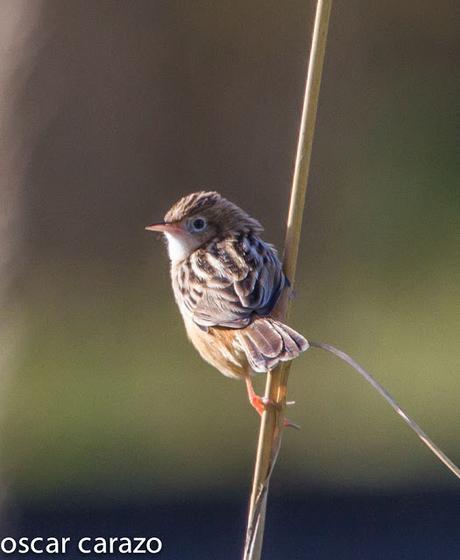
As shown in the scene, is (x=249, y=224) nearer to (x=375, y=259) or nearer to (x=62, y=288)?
(x=62, y=288)

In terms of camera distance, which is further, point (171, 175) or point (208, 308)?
point (171, 175)

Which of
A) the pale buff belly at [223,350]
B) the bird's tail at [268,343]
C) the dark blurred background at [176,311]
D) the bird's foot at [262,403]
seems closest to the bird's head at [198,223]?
the pale buff belly at [223,350]

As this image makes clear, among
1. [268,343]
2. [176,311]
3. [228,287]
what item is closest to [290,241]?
[268,343]

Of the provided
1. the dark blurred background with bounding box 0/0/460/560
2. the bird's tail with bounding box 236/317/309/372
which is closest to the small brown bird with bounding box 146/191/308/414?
the bird's tail with bounding box 236/317/309/372

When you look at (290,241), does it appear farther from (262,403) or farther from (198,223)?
(198,223)

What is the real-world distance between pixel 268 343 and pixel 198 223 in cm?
93

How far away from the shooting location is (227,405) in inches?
354

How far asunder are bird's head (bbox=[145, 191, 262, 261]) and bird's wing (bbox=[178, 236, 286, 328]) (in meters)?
0.07

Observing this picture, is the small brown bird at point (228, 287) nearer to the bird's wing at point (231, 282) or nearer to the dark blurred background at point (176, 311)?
the bird's wing at point (231, 282)

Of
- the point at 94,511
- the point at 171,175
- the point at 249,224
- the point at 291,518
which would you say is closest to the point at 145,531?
the point at 94,511

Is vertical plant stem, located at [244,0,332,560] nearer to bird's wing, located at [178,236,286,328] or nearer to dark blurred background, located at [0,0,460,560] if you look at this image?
bird's wing, located at [178,236,286,328]

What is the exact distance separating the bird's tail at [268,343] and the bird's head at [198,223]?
2.15 ft

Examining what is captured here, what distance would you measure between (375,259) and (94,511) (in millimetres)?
3229

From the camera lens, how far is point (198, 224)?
3711 mm
